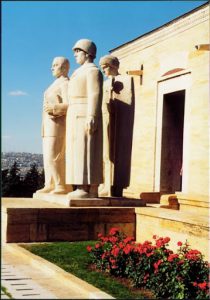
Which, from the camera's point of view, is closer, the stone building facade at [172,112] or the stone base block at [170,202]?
the stone base block at [170,202]

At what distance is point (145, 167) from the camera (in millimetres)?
16172

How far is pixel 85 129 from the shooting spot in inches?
340

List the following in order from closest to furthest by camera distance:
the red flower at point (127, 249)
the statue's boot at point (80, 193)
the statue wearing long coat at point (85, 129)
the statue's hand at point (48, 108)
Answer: the red flower at point (127, 249), the statue wearing long coat at point (85, 129), the statue's boot at point (80, 193), the statue's hand at point (48, 108)

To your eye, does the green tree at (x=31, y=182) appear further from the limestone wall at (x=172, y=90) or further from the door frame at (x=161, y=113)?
the door frame at (x=161, y=113)

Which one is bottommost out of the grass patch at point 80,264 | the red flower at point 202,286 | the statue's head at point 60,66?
the grass patch at point 80,264

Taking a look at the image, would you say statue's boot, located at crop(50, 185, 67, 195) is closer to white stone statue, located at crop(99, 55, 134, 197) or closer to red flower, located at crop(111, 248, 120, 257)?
white stone statue, located at crop(99, 55, 134, 197)

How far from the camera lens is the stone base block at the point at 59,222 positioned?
8070 millimetres

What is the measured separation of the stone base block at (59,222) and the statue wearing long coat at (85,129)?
0.57 m

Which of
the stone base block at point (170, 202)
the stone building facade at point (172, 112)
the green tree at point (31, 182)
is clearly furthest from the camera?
the green tree at point (31, 182)

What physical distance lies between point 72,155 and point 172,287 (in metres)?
3.93

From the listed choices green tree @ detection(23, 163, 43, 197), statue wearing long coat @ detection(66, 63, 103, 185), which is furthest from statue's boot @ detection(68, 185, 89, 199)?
green tree @ detection(23, 163, 43, 197)

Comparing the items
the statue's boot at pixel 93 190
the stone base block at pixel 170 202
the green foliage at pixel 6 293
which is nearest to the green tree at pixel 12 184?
the stone base block at pixel 170 202

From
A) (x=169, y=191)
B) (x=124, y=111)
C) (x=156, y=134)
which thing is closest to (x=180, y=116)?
(x=156, y=134)

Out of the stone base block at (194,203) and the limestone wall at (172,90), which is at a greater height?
the limestone wall at (172,90)
